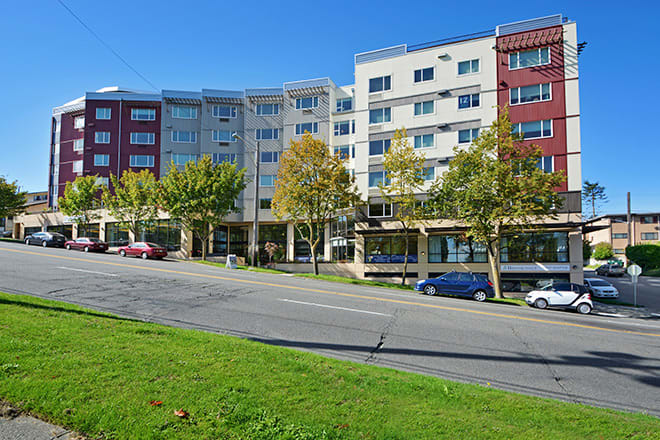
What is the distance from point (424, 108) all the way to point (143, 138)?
34.3 m

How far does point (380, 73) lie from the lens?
116 ft

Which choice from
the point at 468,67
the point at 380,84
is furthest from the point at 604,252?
the point at 380,84

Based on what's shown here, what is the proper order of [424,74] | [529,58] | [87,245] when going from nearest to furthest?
[529,58]
[424,74]
[87,245]

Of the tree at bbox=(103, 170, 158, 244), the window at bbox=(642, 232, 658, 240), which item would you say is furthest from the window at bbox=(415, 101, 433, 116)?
the window at bbox=(642, 232, 658, 240)

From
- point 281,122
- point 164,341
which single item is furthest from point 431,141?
point 164,341

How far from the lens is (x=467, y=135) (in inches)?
1252

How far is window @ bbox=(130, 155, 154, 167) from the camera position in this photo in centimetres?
4800

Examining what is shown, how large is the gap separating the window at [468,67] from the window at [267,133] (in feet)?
64.5

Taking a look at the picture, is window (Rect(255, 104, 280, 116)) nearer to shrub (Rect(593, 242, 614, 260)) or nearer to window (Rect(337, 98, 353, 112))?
window (Rect(337, 98, 353, 112))

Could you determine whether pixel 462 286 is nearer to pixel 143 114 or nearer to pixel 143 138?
pixel 143 138

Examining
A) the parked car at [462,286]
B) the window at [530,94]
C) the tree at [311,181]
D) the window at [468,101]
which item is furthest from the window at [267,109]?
the parked car at [462,286]

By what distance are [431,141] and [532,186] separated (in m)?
12.2

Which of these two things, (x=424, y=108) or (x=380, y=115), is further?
(x=380, y=115)

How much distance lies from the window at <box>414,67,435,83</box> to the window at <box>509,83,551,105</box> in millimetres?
6503
